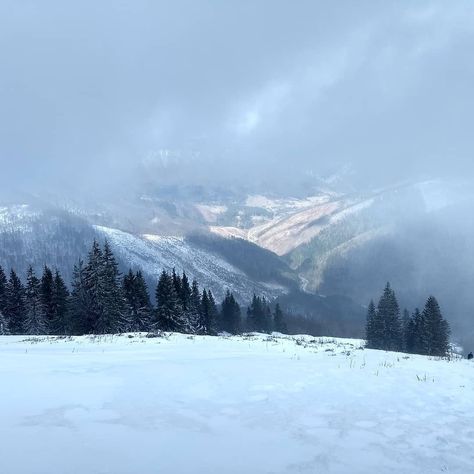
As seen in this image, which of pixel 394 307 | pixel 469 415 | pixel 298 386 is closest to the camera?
pixel 469 415

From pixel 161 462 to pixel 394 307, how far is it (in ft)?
264

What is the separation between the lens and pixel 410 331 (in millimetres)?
78625

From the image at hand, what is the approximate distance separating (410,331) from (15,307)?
65.7 metres

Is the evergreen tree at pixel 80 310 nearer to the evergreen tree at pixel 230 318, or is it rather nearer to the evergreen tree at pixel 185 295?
the evergreen tree at pixel 185 295

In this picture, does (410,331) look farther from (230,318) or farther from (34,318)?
(34,318)

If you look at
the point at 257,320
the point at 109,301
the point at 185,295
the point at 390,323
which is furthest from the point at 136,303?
the point at 257,320

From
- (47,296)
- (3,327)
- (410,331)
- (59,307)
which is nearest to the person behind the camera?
(3,327)

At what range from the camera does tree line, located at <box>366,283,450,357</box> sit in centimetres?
7175

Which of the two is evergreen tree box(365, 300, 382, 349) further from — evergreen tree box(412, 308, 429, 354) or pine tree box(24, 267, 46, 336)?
pine tree box(24, 267, 46, 336)

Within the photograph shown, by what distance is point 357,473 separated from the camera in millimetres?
6574

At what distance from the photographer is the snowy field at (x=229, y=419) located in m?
6.73

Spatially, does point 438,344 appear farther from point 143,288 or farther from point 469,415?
point 469,415

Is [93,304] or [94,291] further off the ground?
[94,291]

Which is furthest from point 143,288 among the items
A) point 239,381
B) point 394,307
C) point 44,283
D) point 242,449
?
point 242,449
